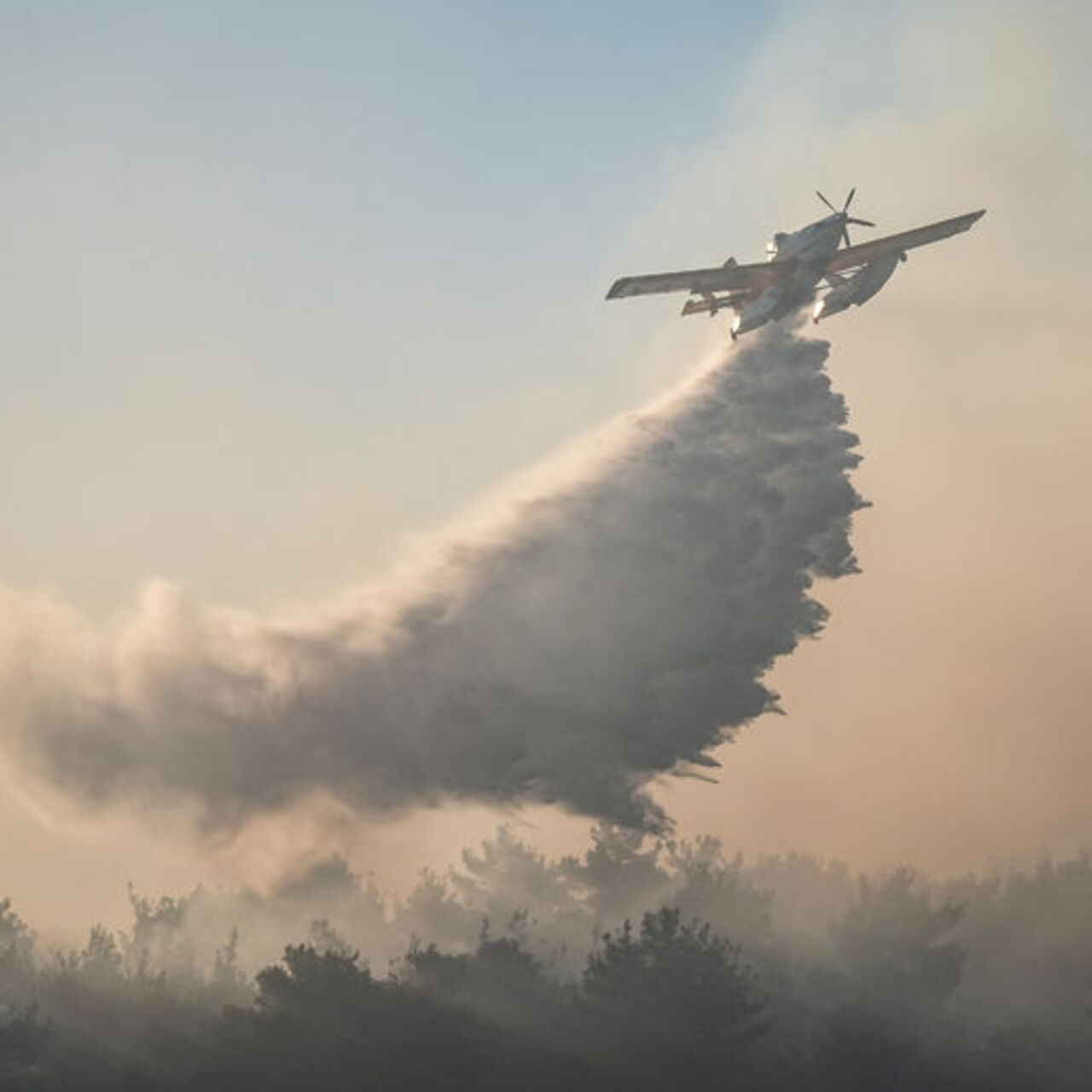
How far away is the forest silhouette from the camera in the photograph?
5919 cm

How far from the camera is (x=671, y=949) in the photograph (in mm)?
66062

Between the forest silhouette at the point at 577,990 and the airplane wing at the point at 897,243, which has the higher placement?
the airplane wing at the point at 897,243

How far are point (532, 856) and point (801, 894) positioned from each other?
33107 millimetres

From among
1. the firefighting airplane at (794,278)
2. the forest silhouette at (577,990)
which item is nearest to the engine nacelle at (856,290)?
the firefighting airplane at (794,278)

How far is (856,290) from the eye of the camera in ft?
204

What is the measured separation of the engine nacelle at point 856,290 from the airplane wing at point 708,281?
207cm

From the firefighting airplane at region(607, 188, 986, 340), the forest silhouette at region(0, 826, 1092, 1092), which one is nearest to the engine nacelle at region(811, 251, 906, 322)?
the firefighting airplane at region(607, 188, 986, 340)

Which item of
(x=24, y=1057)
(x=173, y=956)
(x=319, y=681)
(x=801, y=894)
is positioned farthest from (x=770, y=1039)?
(x=801, y=894)

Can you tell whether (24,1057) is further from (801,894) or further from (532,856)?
(801,894)

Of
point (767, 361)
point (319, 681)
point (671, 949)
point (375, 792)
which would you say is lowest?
point (671, 949)

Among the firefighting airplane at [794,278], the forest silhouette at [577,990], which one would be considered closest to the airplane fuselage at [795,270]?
the firefighting airplane at [794,278]

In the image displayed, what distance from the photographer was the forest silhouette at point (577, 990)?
194ft

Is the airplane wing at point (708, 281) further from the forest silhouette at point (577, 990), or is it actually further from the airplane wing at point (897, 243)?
the forest silhouette at point (577, 990)

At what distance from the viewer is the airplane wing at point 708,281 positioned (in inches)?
2450
